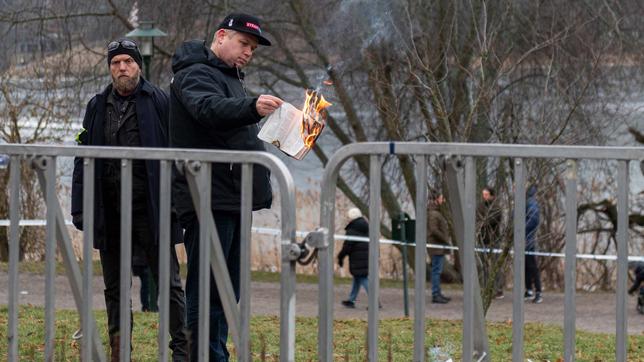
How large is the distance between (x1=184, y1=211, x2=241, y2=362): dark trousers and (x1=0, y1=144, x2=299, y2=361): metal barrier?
509 mm

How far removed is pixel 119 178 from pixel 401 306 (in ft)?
33.0

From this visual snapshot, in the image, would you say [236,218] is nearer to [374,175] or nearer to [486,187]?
[374,175]

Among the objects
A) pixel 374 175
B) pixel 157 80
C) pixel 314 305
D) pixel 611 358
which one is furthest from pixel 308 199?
pixel 374 175

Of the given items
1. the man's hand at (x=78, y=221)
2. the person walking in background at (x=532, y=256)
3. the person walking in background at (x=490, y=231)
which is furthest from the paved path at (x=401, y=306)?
the man's hand at (x=78, y=221)

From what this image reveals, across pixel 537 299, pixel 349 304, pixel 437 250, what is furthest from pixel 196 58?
pixel 437 250

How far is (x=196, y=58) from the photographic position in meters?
6.11

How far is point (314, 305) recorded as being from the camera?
49.7 feet

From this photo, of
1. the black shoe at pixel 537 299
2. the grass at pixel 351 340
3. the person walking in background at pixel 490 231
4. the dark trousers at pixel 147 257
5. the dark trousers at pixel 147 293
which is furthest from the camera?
the black shoe at pixel 537 299

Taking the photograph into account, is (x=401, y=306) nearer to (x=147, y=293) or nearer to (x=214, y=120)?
(x=147, y=293)

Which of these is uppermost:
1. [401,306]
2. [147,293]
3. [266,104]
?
[266,104]

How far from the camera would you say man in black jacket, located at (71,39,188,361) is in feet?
20.8

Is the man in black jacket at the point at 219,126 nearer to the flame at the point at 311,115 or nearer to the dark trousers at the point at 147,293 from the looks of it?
the flame at the point at 311,115

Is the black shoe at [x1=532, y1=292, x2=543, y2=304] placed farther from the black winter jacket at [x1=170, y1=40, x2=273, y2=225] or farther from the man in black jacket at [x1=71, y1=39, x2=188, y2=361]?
the black winter jacket at [x1=170, y1=40, x2=273, y2=225]

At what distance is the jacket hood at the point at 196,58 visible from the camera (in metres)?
6.12
